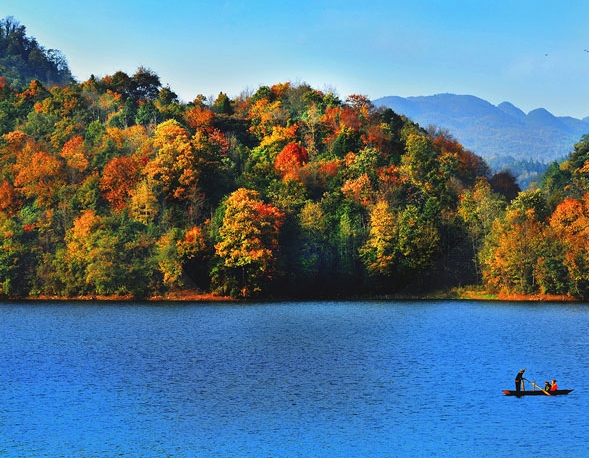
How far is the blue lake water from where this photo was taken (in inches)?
1228

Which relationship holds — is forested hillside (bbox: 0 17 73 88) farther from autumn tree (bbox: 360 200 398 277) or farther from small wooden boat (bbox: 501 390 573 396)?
small wooden boat (bbox: 501 390 573 396)

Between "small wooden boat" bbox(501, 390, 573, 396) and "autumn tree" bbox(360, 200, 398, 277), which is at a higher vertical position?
"autumn tree" bbox(360, 200, 398, 277)

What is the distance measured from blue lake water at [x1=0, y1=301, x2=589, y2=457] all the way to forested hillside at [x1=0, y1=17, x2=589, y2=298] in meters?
21.5

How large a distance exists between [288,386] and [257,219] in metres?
53.2

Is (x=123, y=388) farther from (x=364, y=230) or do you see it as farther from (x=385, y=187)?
(x=385, y=187)

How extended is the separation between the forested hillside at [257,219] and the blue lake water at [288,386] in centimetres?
2152

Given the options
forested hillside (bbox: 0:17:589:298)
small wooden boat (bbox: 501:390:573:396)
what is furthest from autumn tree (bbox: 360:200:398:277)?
small wooden boat (bbox: 501:390:573:396)

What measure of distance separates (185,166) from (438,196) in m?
32.9

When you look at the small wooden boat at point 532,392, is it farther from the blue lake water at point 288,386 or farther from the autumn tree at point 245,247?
the autumn tree at point 245,247

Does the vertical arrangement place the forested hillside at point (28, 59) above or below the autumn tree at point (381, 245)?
above

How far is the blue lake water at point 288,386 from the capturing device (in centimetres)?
3119

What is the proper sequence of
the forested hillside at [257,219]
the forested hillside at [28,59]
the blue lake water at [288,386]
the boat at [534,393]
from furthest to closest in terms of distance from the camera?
the forested hillside at [28,59] < the forested hillside at [257,219] < the boat at [534,393] < the blue lake water at [288,386]

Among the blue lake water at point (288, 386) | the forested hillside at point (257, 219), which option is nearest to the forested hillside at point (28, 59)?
the forested hillside at point (257, 219)

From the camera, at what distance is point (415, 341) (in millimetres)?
58031
